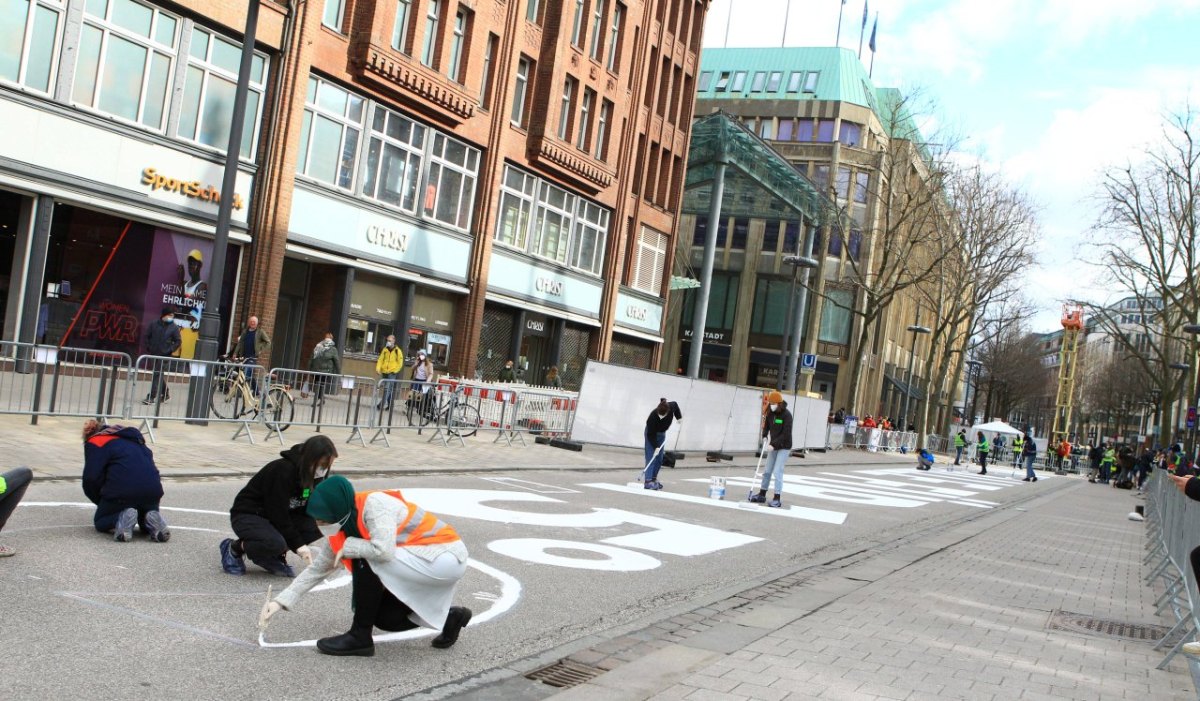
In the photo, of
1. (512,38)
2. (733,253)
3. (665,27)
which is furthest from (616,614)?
(733,253)

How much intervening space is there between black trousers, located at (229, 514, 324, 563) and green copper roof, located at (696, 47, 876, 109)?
223 ft

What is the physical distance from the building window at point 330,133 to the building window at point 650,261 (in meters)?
17.0

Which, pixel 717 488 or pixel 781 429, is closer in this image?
pixel 781 429

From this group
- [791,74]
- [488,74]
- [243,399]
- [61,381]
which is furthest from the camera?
[791,74]

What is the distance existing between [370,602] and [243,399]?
11123 mm

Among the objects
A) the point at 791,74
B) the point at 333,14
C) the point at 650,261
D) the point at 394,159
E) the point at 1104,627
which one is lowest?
the point at 1104,627

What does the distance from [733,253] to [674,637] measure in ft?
215

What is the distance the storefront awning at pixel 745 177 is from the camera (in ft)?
153

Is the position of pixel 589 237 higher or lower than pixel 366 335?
higher

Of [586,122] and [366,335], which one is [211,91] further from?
[586,122]

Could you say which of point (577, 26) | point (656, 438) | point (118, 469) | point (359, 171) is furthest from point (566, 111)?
point (118, 469)

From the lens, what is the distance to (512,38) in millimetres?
33062

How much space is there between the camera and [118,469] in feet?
26.3

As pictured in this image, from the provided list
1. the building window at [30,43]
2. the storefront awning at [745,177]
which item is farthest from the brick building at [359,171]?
the storefront awning at [745,177]
